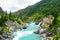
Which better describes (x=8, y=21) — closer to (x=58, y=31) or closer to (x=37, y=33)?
(x=37, y=33)

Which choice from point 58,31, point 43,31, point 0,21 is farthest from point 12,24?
point 58,31

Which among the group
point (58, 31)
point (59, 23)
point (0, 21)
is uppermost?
point (0, 21)

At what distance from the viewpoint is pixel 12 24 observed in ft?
306

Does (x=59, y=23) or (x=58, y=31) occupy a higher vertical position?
(x=59, y=23)

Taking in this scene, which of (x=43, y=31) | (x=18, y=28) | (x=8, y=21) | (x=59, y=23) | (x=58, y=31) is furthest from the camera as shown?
(x=18, y=28)

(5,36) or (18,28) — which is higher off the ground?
(18,28)

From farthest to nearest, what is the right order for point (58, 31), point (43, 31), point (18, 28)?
point (18, 28)
point (43, 31)
point (58, 31)

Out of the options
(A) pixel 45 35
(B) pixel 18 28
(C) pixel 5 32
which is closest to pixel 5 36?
(C) pixel 5 32

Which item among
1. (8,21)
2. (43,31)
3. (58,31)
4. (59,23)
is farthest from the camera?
(8,21)

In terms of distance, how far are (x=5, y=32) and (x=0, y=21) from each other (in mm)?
11609

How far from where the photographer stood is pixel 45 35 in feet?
236

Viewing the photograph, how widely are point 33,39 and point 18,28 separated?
30862mm

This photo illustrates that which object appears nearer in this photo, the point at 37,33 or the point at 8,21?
the point at 37,33

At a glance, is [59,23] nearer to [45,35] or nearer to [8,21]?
[45,35]
